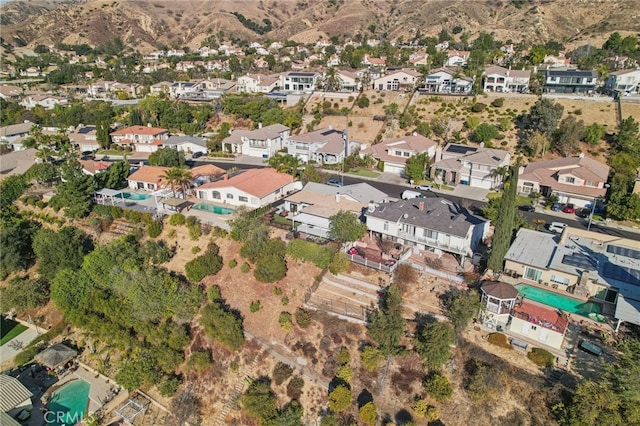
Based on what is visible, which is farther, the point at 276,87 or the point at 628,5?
the point at 628,5

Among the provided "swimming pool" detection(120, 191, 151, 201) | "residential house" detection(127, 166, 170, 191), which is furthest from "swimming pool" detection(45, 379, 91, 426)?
"residential house" detection(127, 166, 170, 191)

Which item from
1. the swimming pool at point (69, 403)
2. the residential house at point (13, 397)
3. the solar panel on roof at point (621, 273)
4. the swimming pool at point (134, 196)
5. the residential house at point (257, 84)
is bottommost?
the swimming pool at point (69, 403)

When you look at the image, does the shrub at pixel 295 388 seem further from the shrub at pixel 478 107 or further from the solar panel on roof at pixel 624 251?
the shrub at pixel 478 107

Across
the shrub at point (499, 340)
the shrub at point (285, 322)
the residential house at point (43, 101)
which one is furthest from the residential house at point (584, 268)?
the residential house at point (43, 101)

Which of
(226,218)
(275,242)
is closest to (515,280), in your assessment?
(275,242)

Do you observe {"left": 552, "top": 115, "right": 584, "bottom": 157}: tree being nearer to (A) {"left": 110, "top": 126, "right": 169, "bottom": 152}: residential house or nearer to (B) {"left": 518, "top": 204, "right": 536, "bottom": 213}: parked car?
(B) {"left": 518, "top": 204, "right": 536, "bottom": 213}: parked car

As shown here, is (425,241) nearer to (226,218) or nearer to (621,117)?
(226,218)
